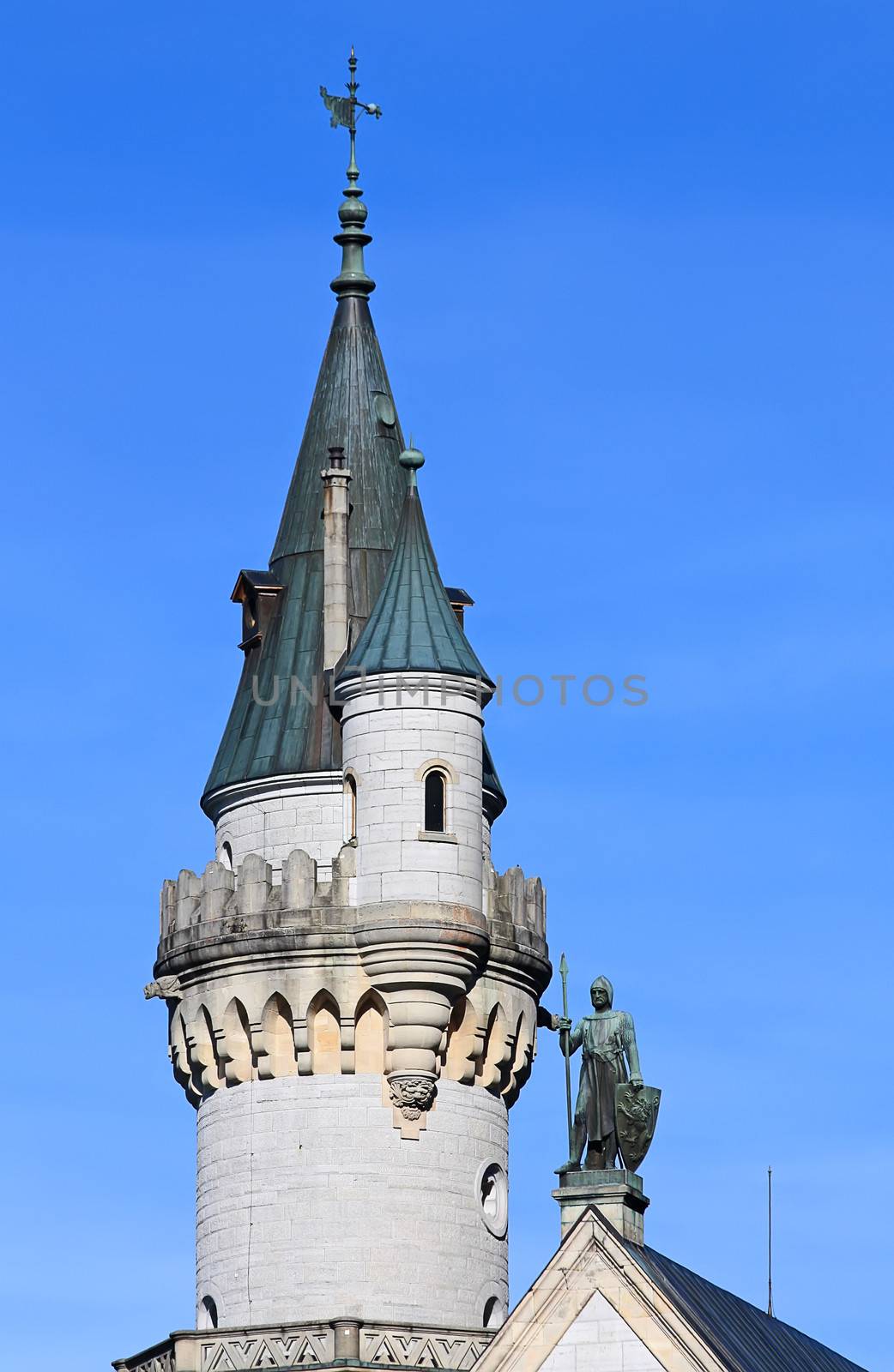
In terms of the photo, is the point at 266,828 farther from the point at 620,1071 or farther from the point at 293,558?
the point at 620,1071

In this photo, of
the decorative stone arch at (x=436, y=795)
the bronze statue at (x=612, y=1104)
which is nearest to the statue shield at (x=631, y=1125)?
the bronze statue at (x=612, y=1104)

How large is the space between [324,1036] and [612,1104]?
9.64 metres

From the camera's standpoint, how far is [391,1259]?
256 ft

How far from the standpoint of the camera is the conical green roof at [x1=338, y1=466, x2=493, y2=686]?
79938 millimetres

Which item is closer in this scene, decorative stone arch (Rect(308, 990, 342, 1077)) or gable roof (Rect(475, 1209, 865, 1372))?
gable roof (Rect(475, 1209, 865, 1372))

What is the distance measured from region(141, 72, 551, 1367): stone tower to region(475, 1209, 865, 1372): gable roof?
317 inches

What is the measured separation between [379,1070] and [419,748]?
5697 mm

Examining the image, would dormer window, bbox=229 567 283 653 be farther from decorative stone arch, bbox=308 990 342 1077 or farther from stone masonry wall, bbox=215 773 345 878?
decorative stone arch, bbox=308 990 342 1077

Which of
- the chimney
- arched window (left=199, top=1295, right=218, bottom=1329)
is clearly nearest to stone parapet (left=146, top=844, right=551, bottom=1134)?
arched window (left=199, top=1295, right=218, bottom=1329)

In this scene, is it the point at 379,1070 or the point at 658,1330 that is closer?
the point at 658,1330

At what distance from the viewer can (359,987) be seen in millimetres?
79312

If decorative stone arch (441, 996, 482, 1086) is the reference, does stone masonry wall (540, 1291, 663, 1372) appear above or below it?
below

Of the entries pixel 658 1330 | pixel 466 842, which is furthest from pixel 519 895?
pixel 658 1330

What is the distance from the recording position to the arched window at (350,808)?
80.2 m
